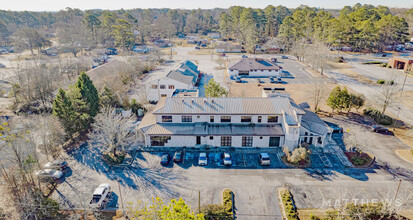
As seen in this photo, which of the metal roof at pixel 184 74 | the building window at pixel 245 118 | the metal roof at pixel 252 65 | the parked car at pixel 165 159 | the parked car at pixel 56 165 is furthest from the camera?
the metal roof at pixel 252 65

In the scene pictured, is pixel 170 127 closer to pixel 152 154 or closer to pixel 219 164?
pixel 152 154

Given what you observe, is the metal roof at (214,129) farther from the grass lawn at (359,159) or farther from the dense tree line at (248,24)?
the dense tree line at (248,24)

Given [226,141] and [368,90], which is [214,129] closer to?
[226,141]

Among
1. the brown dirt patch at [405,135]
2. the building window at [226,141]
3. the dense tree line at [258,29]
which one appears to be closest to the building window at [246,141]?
the building window at [226,141]

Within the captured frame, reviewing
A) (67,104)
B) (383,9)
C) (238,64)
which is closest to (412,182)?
(67,104)

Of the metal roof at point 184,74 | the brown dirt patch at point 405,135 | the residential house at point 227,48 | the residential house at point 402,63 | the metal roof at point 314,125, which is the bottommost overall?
the brown dirt patch at point 405,135
